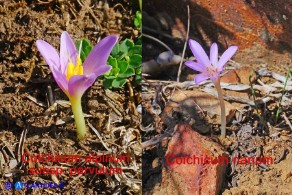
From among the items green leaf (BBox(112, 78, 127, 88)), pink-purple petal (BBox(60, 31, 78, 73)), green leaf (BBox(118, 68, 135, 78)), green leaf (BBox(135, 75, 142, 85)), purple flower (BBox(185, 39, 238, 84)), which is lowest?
green leaf (BBox(112, 78, 127, 88))

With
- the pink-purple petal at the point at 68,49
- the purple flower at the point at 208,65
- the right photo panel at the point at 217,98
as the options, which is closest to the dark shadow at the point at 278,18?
the right photo panel at the point at 217,98

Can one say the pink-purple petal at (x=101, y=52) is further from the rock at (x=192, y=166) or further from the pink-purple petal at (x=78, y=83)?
the rock at (x=192, y=166)

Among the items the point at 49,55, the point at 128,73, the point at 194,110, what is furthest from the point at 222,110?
the point at 49,55

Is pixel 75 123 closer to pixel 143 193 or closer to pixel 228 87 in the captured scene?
pixel 143 193

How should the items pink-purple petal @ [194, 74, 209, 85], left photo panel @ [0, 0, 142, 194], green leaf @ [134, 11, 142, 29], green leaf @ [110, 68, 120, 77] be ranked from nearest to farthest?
1. pink-purple petal @ [194, 74, 209, 85]
2. left photo panel @ [0, 0, 142, 194]
3. green leaf @ [110, 68, 120, 77]
4. green leaf @ [134, 11, 142, 29]

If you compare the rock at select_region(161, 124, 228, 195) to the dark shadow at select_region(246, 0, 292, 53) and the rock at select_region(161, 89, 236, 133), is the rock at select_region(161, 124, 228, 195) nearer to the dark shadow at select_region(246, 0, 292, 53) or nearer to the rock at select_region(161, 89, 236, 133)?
the rock at select_region(161, 89, 236, 133)

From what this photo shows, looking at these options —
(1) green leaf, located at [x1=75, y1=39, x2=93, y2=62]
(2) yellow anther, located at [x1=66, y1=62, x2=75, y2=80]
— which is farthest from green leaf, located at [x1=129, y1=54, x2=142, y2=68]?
(2) yellow anther, located at [x1=66, y1=62, x2=75, y2=80]

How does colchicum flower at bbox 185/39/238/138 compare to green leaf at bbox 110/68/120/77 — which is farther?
green leaf at bbox 110/68/120/77
